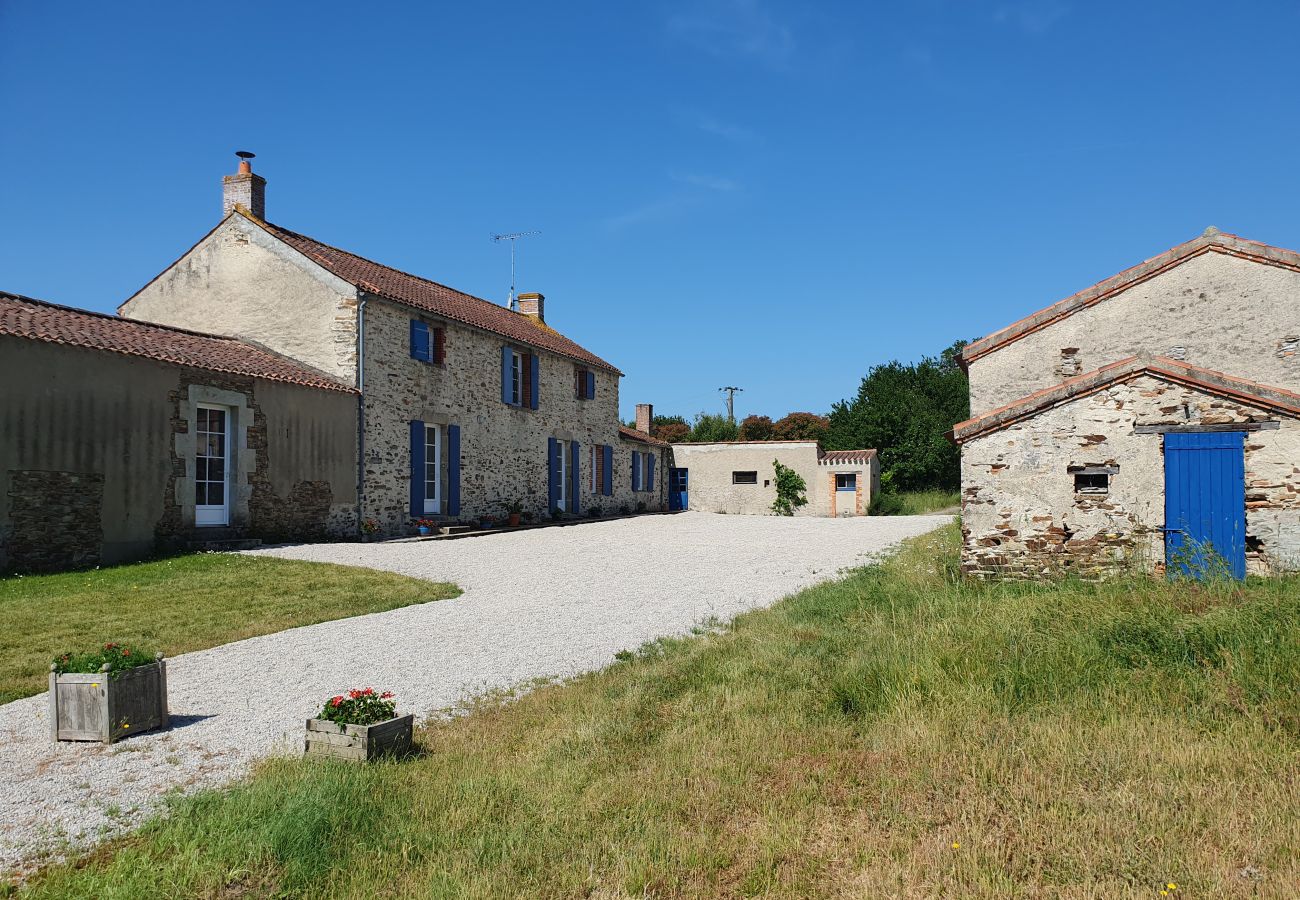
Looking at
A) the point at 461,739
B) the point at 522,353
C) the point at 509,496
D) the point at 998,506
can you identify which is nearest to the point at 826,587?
the point at 998,506

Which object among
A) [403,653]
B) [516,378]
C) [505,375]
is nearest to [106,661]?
[403,653]

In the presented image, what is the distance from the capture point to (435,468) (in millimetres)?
19109

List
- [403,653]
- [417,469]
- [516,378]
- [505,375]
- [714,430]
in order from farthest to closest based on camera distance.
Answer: [714,430] → [516,378] → [505,375] → [417,469] → [403,653]

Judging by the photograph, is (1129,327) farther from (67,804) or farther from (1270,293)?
(67,804)

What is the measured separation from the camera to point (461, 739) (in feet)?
15.9

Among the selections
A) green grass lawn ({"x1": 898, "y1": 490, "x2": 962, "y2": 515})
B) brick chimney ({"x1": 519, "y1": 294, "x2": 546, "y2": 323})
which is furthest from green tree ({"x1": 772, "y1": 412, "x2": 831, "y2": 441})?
brick chimney ({"x1": 519, "y1": 294, "x2": 546, "y2": 323})

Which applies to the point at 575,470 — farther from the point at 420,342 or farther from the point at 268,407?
the point at 268,407

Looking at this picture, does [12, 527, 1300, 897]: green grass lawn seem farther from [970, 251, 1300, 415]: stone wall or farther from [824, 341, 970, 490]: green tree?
[824, 341, 970, 490]: green tree

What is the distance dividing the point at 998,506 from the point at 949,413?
2932 centimetres

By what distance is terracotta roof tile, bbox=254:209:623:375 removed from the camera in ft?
56.8

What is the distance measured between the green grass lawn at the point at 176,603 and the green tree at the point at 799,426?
41.7 m

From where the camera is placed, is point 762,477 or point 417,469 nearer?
point 417,469

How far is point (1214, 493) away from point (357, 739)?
8877 mm

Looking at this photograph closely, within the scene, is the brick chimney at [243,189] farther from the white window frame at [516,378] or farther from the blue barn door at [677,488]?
the blue barn door at [677,488]
